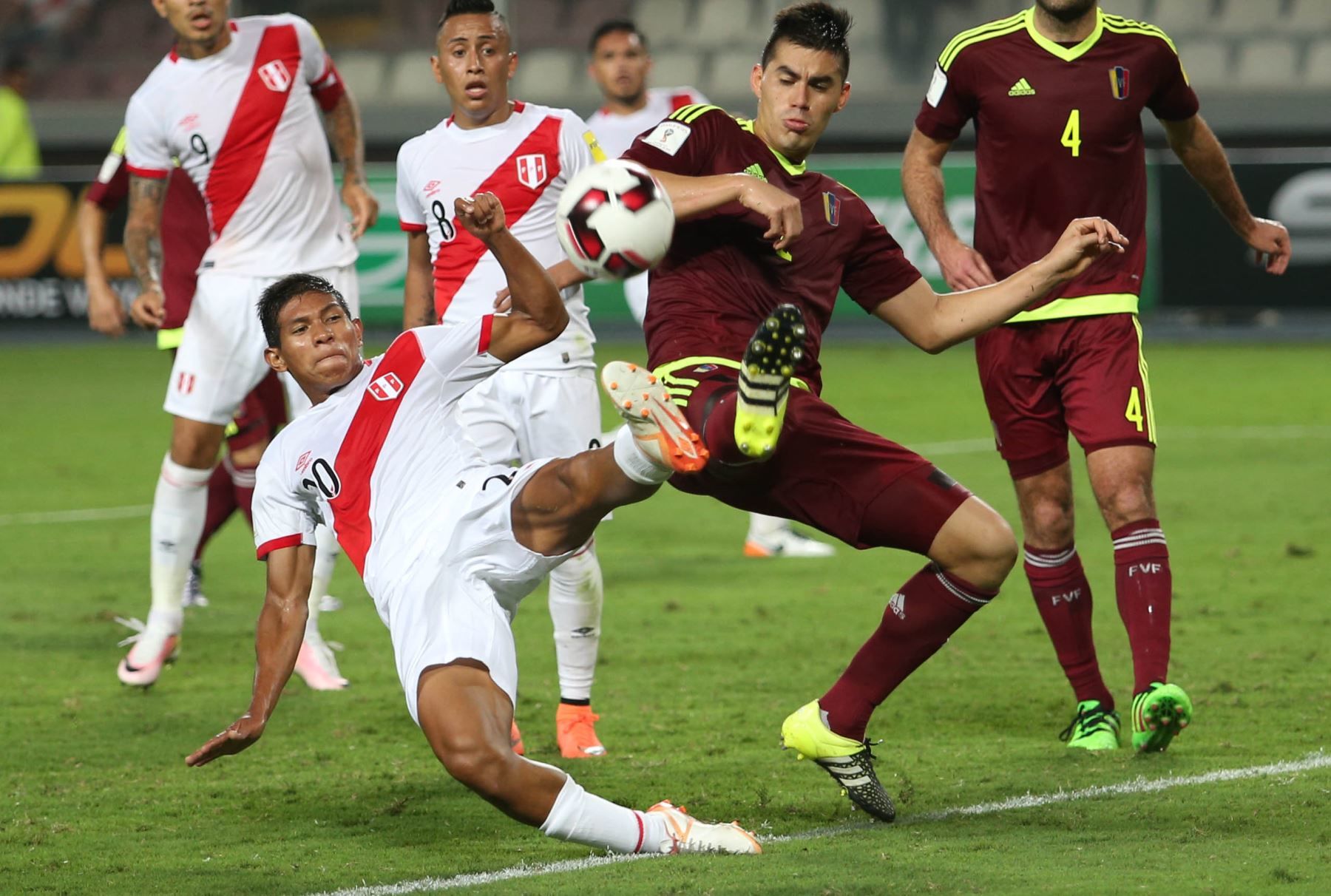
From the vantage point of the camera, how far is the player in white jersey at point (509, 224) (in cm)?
628

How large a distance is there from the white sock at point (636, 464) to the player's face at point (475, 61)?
89.0 inches

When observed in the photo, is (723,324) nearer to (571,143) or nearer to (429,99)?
(571,143)

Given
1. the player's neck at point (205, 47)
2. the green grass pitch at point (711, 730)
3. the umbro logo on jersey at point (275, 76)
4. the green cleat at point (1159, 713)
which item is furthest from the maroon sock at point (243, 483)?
the green cleat at point (1159, 713)

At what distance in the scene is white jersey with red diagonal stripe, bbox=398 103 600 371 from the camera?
20.8ft

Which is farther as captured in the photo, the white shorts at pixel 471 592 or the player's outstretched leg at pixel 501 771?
the white shorts at pixel 471 592

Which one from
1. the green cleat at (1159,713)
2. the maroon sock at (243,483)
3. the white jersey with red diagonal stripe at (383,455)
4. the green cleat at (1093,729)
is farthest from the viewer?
the maroon sock at (243,483)

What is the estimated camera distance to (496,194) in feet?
20.8

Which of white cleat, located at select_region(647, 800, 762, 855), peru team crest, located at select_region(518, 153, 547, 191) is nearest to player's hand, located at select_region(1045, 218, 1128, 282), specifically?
white cleat, located at select_region(647, 800, 762, 855)

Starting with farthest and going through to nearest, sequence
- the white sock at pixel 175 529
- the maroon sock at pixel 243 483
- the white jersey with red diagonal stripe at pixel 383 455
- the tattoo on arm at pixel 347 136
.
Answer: the maroon sock at pixel 243 483, the tattoo on arm at pixel 347 136, the white sock at pixel 175 529, the white jersey with red diagonal stripe at pixel 383 455

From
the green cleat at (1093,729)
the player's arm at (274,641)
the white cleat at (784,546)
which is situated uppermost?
the player's arm at (274,641)

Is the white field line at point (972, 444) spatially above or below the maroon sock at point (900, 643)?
below

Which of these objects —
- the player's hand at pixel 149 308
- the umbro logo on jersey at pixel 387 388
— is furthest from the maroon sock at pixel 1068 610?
the player's hand at pixel 149 308

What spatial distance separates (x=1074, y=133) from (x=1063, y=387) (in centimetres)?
79

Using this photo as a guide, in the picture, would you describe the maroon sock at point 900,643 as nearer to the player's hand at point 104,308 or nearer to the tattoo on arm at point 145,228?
the tattoo on arm at point 145,228
